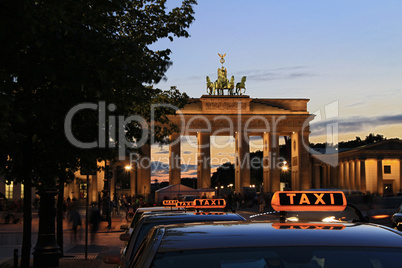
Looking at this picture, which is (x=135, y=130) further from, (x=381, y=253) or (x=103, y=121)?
(x=381, y=253)

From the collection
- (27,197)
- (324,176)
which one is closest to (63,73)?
(27,197)

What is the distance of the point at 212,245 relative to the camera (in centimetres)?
357

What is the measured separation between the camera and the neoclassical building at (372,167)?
113625 millimetres

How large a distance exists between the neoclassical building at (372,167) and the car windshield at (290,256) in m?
108

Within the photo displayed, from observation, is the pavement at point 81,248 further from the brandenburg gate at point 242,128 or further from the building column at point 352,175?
the building column at point 352,175

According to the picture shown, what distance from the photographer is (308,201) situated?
602 cm

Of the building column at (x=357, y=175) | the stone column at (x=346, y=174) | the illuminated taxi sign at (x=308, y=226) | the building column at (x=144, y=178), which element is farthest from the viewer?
the stone column at (x=346, y=174)

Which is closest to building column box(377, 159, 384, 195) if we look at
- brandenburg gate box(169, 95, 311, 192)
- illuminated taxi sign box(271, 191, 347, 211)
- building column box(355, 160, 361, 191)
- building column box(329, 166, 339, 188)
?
building column box(355, 160, 361, 191)

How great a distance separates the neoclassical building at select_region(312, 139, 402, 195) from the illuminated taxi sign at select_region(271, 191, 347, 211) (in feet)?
345

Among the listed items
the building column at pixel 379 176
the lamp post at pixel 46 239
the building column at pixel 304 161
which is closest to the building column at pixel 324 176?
the building column at pixel 379 176

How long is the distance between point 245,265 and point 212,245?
27 centimetres

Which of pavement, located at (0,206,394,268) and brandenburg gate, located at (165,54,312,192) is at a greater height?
brandenburg gate, located at (165,54,312,192)

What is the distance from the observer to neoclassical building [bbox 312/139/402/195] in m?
114

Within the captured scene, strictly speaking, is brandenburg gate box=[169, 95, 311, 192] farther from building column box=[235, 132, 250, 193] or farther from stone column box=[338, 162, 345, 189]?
stone column box=[338, 162, 345, 189]
